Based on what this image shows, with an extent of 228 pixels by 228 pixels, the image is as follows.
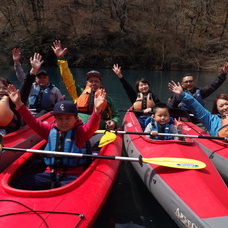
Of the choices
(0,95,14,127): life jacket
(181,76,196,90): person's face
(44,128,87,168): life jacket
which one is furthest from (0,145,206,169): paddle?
(181,76,196,90): person's face

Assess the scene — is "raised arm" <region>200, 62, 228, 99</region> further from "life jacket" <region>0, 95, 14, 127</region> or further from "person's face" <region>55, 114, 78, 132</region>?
"life jacket" <region>0, 95, 14, 127</region>

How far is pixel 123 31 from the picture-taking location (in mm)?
28922

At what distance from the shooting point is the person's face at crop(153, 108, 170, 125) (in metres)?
3.61

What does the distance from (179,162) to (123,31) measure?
2815 cm

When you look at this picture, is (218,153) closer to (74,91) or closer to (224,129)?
(224,129)

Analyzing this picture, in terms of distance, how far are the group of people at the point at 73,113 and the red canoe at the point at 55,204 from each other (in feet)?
0.87

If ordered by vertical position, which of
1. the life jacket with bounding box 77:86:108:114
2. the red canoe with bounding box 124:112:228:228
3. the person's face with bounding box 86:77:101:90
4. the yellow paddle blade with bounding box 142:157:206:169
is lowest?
the red canoe with bounding box 124:112:228:228

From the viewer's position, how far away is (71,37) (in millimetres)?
28125

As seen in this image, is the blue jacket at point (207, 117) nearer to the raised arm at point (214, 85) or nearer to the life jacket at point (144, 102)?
the life jacket at point (144, 102)

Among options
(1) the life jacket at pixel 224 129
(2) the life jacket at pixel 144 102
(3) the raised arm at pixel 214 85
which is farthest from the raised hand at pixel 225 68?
(1) the life jacket at pixel 224 129

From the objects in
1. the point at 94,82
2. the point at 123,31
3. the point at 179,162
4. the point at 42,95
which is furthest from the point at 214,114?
the point at 123,31

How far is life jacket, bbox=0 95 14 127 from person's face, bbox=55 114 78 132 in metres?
0.88

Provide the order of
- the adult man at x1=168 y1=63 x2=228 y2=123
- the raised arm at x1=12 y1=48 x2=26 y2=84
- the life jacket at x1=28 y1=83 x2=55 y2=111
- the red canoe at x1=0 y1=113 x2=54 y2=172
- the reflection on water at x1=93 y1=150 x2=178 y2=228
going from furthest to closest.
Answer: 1. the adult man at x1=168 y1=63 x2=228 y2=123
2. the life jacket at x1=28 y1=83 x2=55 y2=111
3. the raised arm at x1=12 y1=48 x2=26 y2=84
4. the red canoe at x1=0 y1=113 x2=54 y2=172
5. the reflection on water at x1=93 y1=150 x2=178 y2=228

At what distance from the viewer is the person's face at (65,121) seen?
267cm
